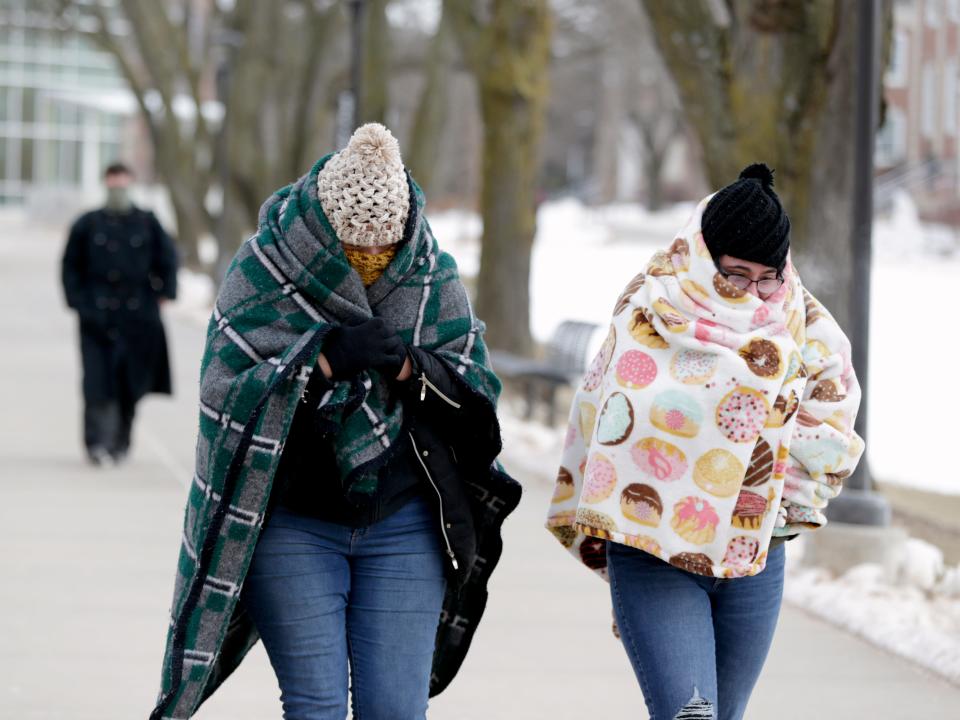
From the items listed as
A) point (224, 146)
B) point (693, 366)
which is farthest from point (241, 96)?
point (693, 366)

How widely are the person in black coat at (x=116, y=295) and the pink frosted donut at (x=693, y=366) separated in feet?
23.1

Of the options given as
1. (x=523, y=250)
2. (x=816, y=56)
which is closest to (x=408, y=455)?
(x=816, y=56)

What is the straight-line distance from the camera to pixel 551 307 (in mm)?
28688

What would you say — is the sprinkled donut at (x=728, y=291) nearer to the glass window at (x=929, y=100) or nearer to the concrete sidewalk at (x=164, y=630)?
the concrete sidewalk at (x=164, y=630)

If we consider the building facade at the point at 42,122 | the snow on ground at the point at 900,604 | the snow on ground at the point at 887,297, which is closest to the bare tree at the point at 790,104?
the snow on ground at the point at 887,297

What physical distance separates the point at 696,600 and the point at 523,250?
12532 mm

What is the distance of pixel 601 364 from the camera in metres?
3.98

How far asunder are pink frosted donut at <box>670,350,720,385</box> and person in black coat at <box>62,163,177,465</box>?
704 cm

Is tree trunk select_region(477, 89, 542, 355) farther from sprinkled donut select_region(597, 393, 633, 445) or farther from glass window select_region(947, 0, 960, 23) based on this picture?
glass window select_region(947, 0, 960, 23)

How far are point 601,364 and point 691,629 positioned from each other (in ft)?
2.14

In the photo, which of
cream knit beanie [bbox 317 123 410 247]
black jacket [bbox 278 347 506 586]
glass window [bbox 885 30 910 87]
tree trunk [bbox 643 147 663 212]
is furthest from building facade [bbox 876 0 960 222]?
cream knit beanie [bbox 317 123 410 247]

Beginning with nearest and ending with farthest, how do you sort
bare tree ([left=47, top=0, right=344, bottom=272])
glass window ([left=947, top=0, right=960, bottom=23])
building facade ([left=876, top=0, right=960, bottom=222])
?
bare tree ([left=47, top=0, right=344, bottom=272]), glass window ([left=947, top=0, right=960, bottom=23]), building facade ([left=876, top=0, right=960, bottom=222])

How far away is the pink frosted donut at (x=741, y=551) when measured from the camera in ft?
12.2

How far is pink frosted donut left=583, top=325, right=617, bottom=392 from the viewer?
12.8 feet
